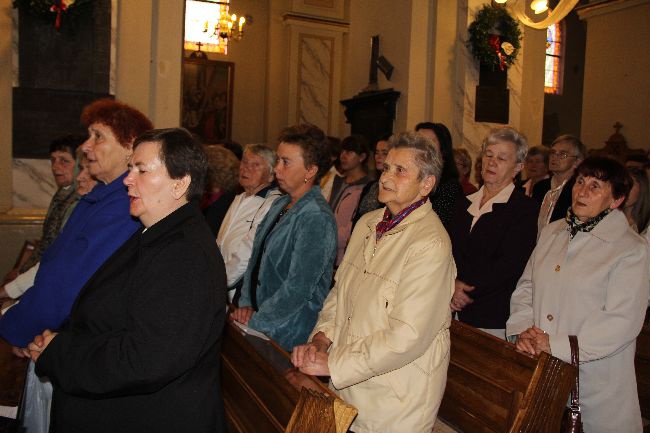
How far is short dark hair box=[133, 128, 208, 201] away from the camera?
2.07 meters

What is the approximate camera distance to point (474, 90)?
8484 millimetres

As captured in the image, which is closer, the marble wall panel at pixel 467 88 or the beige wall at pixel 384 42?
the marble wall panel at pixel 467 88

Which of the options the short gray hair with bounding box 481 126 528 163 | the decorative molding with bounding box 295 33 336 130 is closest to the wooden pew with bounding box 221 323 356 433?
the short gray hair with bounding box 481 126 528 163

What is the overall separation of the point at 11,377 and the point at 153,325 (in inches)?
62.8

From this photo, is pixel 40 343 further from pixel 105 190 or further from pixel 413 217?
pixel 413 217

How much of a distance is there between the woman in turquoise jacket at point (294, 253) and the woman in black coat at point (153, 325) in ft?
3.31

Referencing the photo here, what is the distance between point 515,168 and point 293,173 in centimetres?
129

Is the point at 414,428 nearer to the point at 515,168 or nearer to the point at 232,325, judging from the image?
the point at 232,325

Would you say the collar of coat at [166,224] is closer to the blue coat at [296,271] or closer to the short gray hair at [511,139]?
the blue coat at [296,271]

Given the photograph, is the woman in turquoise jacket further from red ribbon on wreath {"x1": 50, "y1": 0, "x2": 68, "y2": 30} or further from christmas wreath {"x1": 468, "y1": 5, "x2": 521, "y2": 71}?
christmas wreath {"x1": 468, "y1": 5, "x2": 521, "y2": 71}

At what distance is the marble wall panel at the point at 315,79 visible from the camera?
1421 cm

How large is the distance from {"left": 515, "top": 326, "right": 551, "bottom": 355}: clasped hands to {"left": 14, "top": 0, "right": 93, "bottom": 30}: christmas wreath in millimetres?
5482

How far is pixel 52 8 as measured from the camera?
19.7ft

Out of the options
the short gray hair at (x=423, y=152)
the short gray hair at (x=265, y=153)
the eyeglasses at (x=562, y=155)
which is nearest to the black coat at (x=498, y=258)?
the short gray hair at (x=423, y=152)
